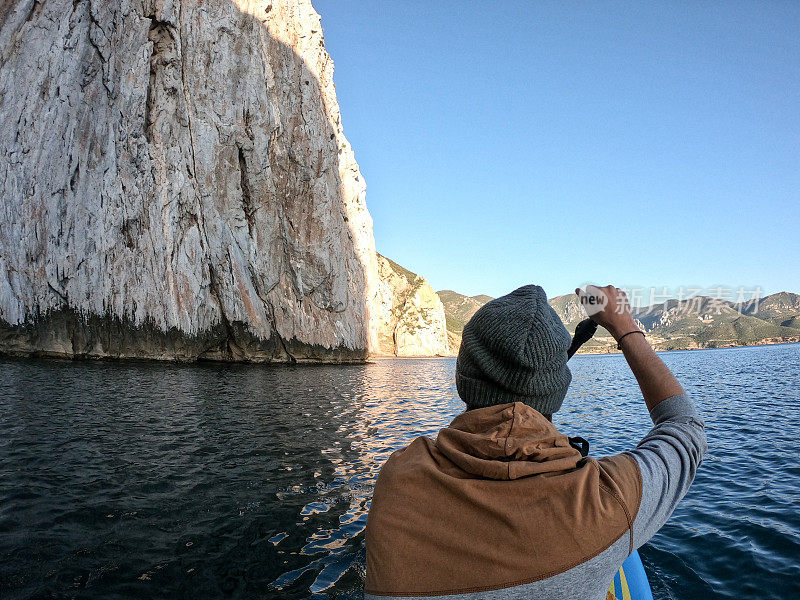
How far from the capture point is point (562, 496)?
4.35 feet

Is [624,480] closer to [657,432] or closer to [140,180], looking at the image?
[657,432]

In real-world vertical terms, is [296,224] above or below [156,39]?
below

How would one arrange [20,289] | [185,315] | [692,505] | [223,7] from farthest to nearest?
[223,7], [185,315], [20,289], [692,505]

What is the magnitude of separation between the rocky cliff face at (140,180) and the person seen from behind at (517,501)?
118 ft

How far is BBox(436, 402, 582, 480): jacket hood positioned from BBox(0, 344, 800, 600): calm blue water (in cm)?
458

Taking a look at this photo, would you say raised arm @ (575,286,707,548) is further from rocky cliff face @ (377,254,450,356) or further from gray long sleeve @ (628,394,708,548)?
rocky cliff face @ (377,254,450,356)

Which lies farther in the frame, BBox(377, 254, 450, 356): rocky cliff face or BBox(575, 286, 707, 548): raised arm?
BBox(377, 254, 450, 356): rocky cliff face

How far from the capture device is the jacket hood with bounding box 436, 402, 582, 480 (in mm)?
1396

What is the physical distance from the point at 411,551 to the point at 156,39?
43073mm

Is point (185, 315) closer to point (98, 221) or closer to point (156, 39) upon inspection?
point (98, 221)

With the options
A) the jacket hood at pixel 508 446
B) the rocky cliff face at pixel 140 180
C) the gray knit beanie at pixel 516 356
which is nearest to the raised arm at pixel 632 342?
the gray knit beanie at pixel 516 356

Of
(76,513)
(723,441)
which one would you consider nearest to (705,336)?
(723,441)

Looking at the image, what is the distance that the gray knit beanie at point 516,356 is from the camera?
1.68m

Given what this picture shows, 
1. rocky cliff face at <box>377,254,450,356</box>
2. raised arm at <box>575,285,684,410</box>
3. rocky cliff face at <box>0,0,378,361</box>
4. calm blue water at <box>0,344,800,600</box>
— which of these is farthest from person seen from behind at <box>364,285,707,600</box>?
rocky cliff face at <box>377,254,450,356</box>
